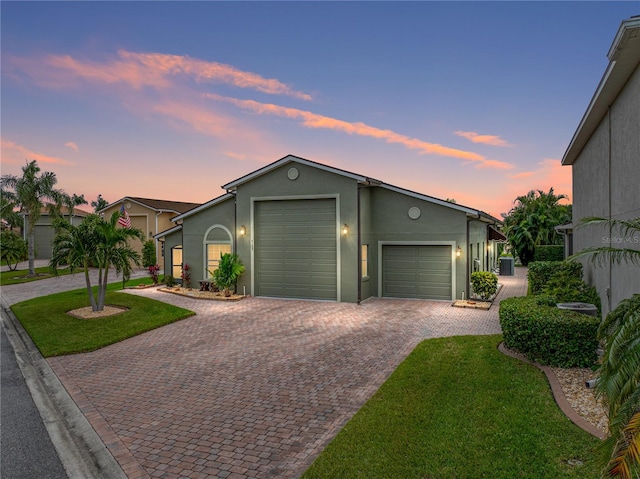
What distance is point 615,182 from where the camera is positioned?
8.60m

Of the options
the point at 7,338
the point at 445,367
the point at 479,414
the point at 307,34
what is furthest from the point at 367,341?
the point at 307,34

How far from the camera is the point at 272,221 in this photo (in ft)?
56.1

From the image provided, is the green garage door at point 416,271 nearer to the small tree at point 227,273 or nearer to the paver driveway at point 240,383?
the paver driveway at point 240,383

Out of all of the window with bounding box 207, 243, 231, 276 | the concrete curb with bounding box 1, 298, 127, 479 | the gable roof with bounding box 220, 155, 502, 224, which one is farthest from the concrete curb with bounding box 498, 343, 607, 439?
the window with bounding box 207, 243, 231, 276

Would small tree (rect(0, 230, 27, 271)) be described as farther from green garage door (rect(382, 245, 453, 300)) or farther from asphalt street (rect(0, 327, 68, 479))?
green garage door (rect(382, 245, 453, 300))

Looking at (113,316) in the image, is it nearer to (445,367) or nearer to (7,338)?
(7,338)

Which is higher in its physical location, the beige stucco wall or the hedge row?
the beige stucco wall

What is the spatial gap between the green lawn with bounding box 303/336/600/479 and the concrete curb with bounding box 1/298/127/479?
9.08 ft

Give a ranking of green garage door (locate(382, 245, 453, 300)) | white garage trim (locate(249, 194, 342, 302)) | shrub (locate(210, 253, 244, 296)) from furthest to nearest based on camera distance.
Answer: shrub (locate(210, 253, 244, 296)) → white garage trim (locate(249, 194, 342, 302)) → green garage door (locate(382, 245, 453, 300))

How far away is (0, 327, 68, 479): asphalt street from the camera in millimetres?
4477

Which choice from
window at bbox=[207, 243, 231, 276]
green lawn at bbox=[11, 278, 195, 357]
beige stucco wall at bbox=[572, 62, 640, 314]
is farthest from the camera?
window at bbox=[207, 243, 231, 276]

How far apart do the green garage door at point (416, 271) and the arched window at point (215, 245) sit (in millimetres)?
8023

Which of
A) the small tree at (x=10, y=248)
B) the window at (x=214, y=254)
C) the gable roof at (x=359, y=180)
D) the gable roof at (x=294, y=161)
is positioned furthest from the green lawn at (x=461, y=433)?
the small tree at (x=10, y=248)

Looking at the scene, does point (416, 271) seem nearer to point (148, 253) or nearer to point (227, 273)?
point (227, 273)
